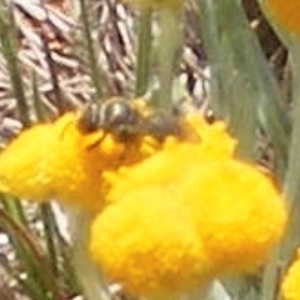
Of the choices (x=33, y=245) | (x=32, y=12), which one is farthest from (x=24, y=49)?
(x=33, y=245)

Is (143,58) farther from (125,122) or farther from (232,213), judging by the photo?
(232,213)

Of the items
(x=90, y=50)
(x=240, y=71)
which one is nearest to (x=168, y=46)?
(x=240, y=71)

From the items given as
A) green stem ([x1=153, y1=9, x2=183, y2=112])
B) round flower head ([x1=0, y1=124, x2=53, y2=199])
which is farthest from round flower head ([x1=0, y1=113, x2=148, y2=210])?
green stem ([x1=153, y1=9, x2=183, y2=112])

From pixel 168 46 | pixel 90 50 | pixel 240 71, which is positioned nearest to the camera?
pixel 168 46

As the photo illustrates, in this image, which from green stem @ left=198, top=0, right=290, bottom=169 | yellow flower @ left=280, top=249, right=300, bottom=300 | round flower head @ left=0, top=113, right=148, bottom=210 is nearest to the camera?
yellow flower @ left=280, top=249, right=300, bottom=300

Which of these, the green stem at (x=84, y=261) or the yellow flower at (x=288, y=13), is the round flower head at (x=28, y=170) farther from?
the yellow flower at (x=288, y=13)

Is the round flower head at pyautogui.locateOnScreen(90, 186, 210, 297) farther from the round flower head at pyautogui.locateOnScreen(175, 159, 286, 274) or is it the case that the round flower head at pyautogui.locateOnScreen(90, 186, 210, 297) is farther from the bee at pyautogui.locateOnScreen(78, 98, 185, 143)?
the bee at pyautogui.locateOnScreen(78, 98, 185, 143)

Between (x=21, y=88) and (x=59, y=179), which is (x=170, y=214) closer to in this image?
(x=59, y=179)
